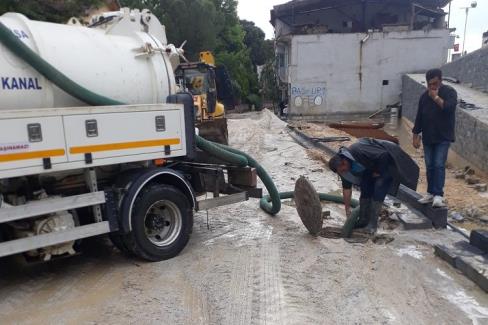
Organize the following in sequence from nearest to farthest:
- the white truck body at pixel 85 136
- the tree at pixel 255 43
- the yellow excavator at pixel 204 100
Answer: the white truck body at pixel 85 136, the yellow excavator at pixel 204 100, the tree at pixel 255 43

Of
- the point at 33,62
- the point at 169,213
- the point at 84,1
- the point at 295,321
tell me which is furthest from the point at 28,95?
the point at 84,1

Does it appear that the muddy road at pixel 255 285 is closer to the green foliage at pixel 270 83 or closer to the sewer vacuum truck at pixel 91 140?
the sewer vacuum truck at pixel 91 140

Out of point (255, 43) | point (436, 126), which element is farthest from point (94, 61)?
point (255, 43)

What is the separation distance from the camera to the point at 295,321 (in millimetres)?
3641

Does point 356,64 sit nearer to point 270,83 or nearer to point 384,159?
point 270,83

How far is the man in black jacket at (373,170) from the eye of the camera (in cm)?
561

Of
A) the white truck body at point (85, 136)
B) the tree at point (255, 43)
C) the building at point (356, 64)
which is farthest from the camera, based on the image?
the tree at point (255, 43)

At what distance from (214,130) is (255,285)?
9.16 m

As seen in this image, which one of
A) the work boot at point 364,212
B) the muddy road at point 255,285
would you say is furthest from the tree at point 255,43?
the muddy road at point 255,285

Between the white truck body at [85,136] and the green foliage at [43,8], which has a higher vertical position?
the green foliage at [43,8]

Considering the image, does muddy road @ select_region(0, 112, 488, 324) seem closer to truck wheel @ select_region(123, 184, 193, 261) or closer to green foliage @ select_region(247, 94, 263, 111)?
truck wheel @ select_region(123, 184, 193, 261)

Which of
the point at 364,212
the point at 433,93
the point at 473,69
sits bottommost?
the point at 364,212

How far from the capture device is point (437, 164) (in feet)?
20.8

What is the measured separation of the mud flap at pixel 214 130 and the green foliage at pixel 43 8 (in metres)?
4.40
